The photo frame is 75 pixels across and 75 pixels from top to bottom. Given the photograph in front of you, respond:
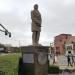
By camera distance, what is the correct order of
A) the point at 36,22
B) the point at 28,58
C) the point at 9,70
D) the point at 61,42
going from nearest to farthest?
1. the point at 28,58
2. the point at 9,70
3. the point at 36,22
4. the point at 61,42

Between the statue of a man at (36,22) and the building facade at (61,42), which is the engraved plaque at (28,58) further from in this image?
the building facade at (61,42)

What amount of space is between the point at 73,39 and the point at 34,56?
156 feet

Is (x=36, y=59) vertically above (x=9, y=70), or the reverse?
(x=36, y=59)

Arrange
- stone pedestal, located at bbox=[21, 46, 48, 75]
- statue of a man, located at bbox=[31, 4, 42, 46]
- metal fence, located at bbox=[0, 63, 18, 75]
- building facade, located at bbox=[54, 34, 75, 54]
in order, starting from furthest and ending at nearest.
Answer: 1. building facade, located at bbox=[54, 34, 75, 54]
2. statue of a man, located at bbox=[31, 4, 42, 46]
3. metal fence, located at bbox=[0, 63, 18, 75]
4. stone pedestal, located at bbox=[21, 46, 48, 75]

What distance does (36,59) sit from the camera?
47.4 feet

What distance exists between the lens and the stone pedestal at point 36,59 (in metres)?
14.5

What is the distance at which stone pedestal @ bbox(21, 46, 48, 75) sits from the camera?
14.5 m

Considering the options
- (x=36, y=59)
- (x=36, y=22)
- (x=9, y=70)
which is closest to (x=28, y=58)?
(x=36, y=59)

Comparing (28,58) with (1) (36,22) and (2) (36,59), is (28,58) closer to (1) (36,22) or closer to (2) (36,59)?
(2) (36,59)

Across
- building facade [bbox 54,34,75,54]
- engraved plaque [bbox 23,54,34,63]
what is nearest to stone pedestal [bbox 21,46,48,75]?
engraved plaque [bbox 23,54,34,63]

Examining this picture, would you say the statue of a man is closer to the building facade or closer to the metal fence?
the metal fence

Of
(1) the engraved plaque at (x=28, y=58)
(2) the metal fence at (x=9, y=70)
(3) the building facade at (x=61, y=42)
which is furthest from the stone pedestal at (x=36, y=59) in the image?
(3) the building facade at (x=61, y=42)

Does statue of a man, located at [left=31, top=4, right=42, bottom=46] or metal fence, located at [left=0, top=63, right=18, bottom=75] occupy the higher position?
statue of a man, located at [left=31, top=4, right=42, bottom=46]

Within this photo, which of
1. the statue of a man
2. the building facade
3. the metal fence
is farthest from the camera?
the building facade
